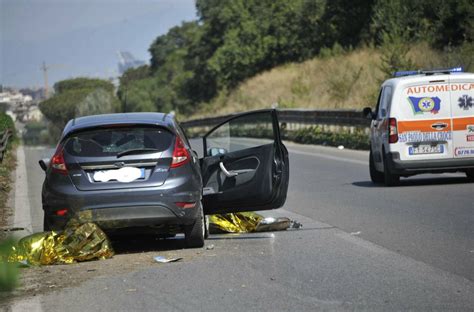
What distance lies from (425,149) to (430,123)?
1.47 ft

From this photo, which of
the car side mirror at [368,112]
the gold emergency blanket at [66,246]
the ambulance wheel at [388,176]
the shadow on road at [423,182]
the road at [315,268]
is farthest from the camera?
the car side mirror at [368,112]

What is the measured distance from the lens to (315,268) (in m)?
9.19

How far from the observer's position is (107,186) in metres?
10.3

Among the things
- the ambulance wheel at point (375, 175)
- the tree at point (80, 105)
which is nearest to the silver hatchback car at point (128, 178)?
the ambulance wheel at point (375, 175)

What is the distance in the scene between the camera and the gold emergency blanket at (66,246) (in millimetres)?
10148

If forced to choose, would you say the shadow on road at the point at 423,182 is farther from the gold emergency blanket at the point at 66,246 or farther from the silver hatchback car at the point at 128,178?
the gold emergency blanket at the point at 66,246

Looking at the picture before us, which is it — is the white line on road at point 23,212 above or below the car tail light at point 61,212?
below

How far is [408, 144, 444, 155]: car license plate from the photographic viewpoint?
17094 mm

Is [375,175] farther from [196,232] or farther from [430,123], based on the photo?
[196,232]

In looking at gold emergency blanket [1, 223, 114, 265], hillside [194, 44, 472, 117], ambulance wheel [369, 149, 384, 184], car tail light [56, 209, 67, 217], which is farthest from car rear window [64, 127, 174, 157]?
hillside [194, 44, 472, 117]

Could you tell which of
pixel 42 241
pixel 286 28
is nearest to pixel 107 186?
pixel 42 241

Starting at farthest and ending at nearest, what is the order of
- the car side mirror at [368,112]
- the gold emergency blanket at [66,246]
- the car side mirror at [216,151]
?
1. the car side mirror at [368,112]
2. the car side mirror at [216,151]
3. the gold emergency blanket at [66,246]

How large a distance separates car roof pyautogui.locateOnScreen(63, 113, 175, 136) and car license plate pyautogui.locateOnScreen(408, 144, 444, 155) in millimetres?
6875

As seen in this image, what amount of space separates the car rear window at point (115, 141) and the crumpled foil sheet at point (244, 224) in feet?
6.78
